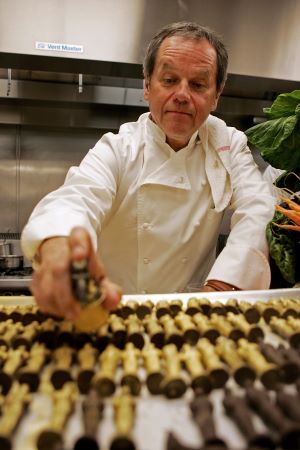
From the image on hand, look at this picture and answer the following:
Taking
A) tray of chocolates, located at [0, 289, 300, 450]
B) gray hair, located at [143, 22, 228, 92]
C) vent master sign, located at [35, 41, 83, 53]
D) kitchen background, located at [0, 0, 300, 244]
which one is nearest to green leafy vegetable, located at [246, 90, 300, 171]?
gray hair, located at [143, 22, 228, 92]

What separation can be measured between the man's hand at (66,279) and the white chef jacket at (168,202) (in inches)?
30.3

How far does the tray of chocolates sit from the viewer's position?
0.61 m

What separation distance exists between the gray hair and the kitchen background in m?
1.03

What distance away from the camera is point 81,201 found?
4.50 feet

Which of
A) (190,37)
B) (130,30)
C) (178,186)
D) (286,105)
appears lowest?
(178,186)

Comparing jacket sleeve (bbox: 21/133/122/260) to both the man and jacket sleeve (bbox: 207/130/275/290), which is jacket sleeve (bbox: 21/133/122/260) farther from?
jacket sleeve (bbox: 207/130/275/290)

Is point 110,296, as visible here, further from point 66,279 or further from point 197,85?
point 197,85

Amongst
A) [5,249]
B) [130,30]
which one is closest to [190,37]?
[130,30]

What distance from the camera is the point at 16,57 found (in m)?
2.68

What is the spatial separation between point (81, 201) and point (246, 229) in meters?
0.65

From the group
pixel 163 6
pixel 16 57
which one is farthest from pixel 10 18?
pixel 163 6

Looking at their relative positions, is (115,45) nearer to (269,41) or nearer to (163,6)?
(163,6)

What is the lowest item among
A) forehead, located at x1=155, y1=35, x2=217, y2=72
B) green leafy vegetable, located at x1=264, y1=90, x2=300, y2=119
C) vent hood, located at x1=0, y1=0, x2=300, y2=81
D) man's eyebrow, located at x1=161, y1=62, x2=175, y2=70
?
green leafy vegetable, located at x1=264, y1=90, x2=300, y2=119

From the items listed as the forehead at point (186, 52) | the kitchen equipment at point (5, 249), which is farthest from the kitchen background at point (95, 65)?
the forehead at point (186, 52)
